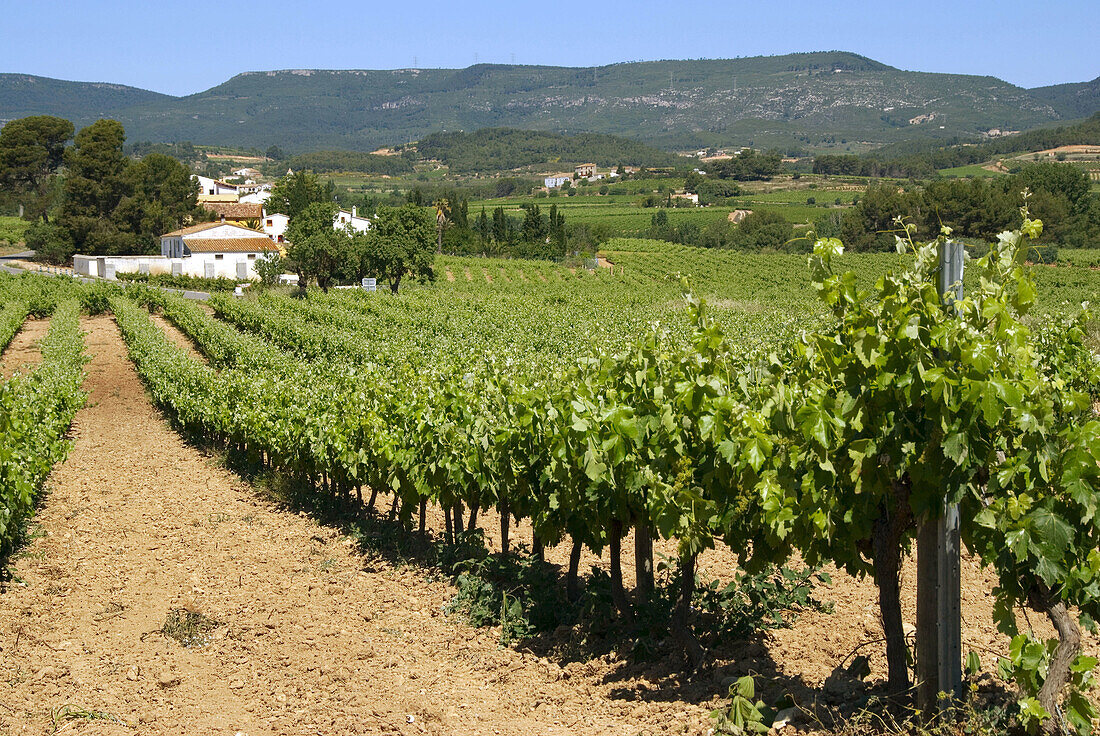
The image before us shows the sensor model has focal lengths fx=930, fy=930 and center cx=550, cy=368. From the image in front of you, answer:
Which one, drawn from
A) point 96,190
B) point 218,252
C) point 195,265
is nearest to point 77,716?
point 195,265

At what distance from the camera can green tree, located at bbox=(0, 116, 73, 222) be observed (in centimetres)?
9288

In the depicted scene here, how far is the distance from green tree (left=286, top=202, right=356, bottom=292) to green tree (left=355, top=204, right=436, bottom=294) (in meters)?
1.21

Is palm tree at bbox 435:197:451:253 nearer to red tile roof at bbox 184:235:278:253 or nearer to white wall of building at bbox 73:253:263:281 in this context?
red tile roof at bbox 184:235:278:253

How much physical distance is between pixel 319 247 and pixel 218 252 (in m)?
20.8

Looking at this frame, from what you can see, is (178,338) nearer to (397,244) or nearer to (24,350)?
(24,350)

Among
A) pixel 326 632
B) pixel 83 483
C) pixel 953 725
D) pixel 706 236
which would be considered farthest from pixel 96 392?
pixel 706 236

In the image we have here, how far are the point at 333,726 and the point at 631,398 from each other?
8.93 ft

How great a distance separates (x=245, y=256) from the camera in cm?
6600

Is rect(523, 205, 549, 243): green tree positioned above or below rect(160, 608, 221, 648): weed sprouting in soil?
above

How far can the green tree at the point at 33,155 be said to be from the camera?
9288 centimetres

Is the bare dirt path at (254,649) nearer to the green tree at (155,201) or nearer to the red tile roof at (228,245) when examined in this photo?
the red tile roof at (228,245)

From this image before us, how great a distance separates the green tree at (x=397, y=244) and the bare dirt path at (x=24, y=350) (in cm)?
1624

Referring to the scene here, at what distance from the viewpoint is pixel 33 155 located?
93.6 metres

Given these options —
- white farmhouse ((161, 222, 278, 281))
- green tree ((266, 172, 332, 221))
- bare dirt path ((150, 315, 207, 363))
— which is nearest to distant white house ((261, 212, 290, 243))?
green tree ((266, 172, 332, 221))
